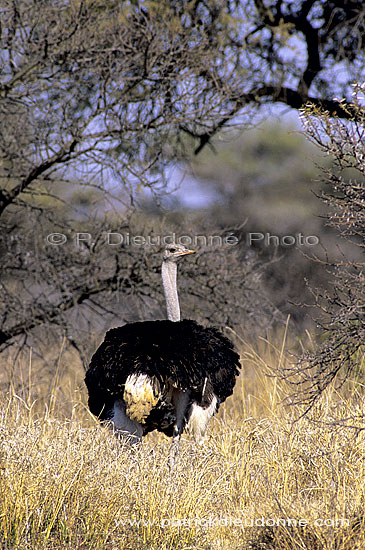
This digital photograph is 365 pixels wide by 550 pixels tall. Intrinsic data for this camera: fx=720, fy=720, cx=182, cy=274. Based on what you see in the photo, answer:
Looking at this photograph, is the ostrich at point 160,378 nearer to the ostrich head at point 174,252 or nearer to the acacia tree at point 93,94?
the ostrich head at point 174,252

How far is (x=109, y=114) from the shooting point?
695cm

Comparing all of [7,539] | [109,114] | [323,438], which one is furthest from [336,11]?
[7,539]

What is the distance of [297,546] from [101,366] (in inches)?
68.1

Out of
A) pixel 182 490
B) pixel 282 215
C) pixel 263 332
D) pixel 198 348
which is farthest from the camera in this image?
pixel 282 215

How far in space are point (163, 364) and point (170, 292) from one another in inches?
38.4

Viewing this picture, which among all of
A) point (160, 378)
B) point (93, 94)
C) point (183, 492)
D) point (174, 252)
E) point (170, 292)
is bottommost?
point (183, 492)

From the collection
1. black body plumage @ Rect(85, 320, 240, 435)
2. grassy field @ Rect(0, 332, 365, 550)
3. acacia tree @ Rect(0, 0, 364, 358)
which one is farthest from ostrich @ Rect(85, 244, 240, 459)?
acacia tree @ Rect(0, 0, 364, 358)

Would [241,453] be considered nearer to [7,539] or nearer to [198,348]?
[198,348]

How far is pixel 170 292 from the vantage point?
16.7ft

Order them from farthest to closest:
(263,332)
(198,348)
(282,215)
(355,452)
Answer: (282,215) < (263,332) < (198,348) < (355,452)

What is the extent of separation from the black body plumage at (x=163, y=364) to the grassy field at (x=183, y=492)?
0.27m

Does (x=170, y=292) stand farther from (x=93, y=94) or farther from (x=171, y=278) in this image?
(x=93, y=94)

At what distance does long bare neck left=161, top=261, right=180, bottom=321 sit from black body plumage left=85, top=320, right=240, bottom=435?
0.42m

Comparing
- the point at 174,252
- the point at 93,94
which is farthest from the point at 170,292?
the point at 93,94
